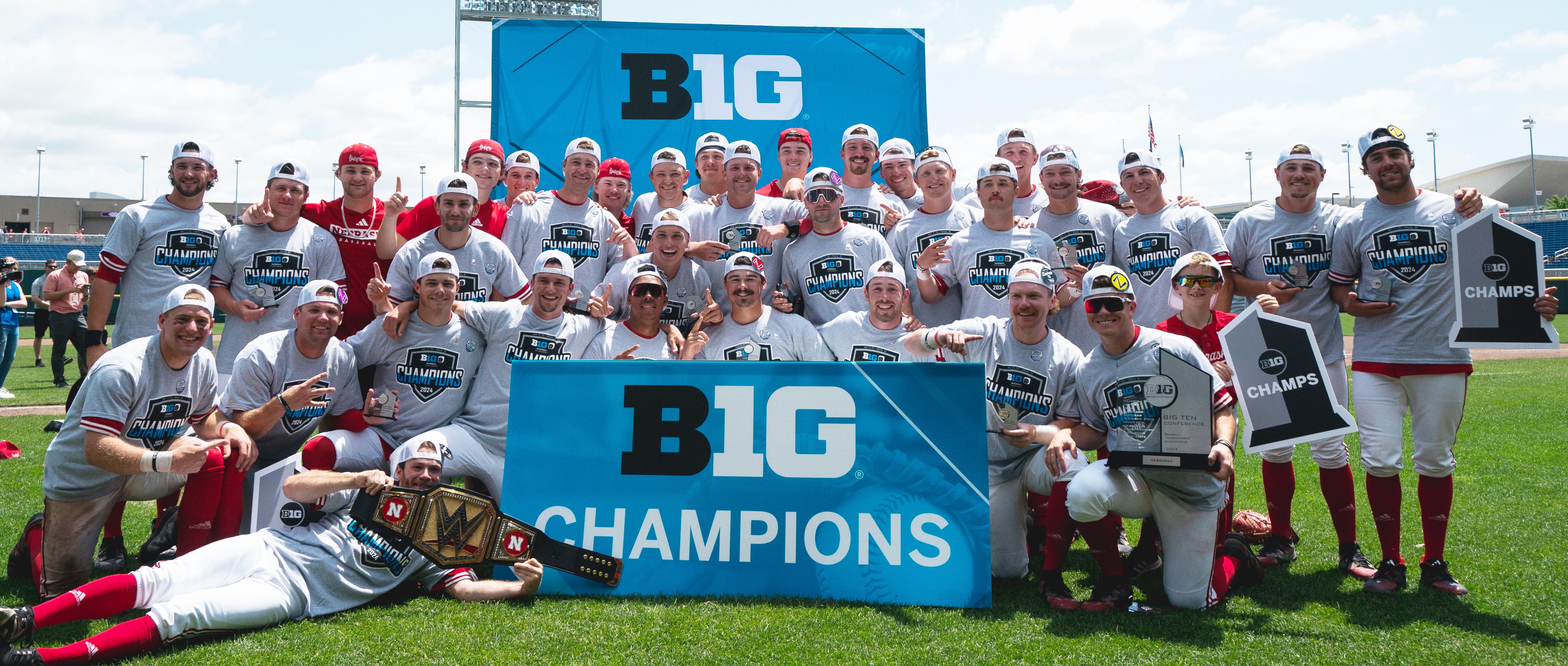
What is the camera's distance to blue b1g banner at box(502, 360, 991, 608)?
4730 millimetres

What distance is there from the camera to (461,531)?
4.60 metres

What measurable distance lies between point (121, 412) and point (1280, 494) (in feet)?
22.2

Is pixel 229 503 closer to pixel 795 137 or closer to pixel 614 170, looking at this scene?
pixel 614 170

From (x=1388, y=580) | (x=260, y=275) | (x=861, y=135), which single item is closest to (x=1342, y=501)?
(x=1388, y=580)

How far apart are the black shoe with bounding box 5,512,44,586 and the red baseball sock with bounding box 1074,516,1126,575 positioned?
5831mm

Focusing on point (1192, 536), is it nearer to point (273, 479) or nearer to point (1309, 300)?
point (1309, 300)

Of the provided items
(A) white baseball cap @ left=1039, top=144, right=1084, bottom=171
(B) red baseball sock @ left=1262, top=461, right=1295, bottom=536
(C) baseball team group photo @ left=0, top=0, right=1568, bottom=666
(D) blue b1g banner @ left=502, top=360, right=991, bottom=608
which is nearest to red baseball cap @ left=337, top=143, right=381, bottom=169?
(C) baseball team group photo @ left=0, top=0, right=1568, bottom=666

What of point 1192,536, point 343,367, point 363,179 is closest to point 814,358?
point 1192,536

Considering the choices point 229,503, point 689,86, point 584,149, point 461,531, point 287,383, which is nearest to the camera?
point 461,531

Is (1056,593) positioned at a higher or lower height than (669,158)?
lower

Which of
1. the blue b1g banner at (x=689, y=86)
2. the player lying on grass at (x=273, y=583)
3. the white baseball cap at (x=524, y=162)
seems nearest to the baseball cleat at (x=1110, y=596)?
the player lying on grass at (x=273, y=583)

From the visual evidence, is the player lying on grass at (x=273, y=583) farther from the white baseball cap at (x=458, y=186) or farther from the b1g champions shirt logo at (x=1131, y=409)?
the b1g champions shirt logo at (x=1131, y=409)

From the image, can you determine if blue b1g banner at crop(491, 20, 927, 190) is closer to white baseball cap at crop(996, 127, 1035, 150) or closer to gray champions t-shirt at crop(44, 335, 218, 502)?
white baseball cap at crop(996, 127, 1035, 150)

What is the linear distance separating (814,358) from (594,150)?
2652 mm
